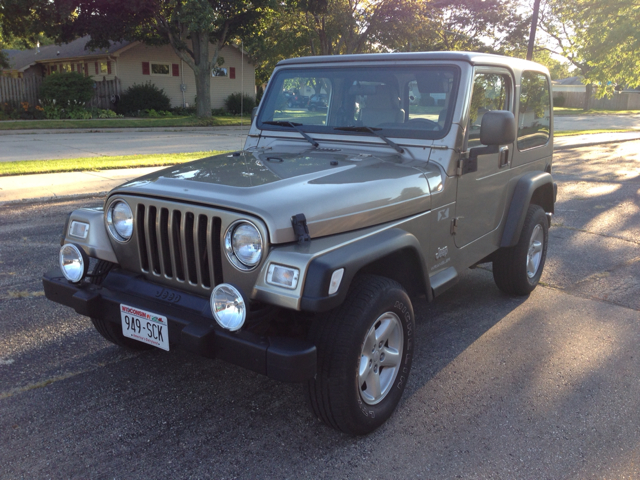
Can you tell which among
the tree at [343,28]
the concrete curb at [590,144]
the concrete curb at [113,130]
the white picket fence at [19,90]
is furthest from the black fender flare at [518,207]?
the white picket fence at [19,90]

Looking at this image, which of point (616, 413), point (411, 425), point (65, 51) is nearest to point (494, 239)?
point (616, 413)

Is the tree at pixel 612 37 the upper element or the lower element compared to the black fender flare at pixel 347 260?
upper

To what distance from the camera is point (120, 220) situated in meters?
3.06

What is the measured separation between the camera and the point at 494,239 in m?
4.28

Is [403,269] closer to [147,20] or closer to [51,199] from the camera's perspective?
[51,199]

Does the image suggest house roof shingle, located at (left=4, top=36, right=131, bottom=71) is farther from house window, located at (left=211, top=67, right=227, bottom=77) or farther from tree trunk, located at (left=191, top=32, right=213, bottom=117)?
tree trunk, located at (left=191, top=32, right=213, bottom=117)

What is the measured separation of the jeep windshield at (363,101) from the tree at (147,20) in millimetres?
19238

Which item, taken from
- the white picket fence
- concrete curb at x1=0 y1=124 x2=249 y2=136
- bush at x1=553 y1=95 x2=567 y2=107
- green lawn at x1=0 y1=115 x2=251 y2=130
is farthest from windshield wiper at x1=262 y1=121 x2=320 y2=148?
bush at x1=553 y1=95 x2=567 y2=107

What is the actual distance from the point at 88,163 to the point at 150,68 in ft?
73.0

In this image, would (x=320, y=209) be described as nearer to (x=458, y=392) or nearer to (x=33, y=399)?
(x=458, y=392)

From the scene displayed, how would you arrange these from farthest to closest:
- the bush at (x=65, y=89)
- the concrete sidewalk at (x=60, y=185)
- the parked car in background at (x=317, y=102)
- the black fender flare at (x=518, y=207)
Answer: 1. the bush at (x=65, y=89)
2. the concrete sidewalk at (x=60, y=185)
3. the black fender flare at (x=518, y=207)
4. the parked car in background at (x=317, y=102)

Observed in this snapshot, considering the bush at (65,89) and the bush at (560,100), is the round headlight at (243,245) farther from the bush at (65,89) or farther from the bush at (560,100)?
the bush at (560,100)

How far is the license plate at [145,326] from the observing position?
276cm

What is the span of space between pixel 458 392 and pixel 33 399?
2.49m
